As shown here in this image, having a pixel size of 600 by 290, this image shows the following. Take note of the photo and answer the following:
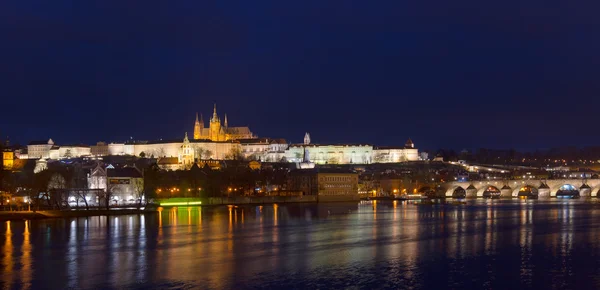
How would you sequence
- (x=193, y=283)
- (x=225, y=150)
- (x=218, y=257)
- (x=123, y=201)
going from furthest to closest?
(x=225, y=150) < (x=123, y=201) < (x=218, y=257) < (x=193, y=283)

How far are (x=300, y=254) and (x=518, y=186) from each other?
62.8m

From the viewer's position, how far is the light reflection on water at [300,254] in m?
20.2

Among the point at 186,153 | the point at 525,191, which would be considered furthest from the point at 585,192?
the point at 186,153

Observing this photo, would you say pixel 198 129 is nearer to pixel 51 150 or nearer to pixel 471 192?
pixel 51 150

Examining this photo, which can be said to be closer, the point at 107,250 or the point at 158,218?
the point at 107,250

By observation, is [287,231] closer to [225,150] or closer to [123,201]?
[123,201]

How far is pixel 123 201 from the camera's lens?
5469cm

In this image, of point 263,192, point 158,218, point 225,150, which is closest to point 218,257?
point 158,218

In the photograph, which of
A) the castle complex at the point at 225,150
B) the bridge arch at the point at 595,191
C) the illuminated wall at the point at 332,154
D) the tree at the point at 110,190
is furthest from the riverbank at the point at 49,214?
the illuminated wall at the point at 332,154

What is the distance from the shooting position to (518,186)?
83625 millimetres

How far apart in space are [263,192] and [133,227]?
1415 inches

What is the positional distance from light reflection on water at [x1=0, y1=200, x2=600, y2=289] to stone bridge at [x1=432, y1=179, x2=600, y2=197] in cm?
4108

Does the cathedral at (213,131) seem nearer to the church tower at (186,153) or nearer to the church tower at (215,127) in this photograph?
the church tower at (215,127)

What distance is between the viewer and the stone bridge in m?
78.1
